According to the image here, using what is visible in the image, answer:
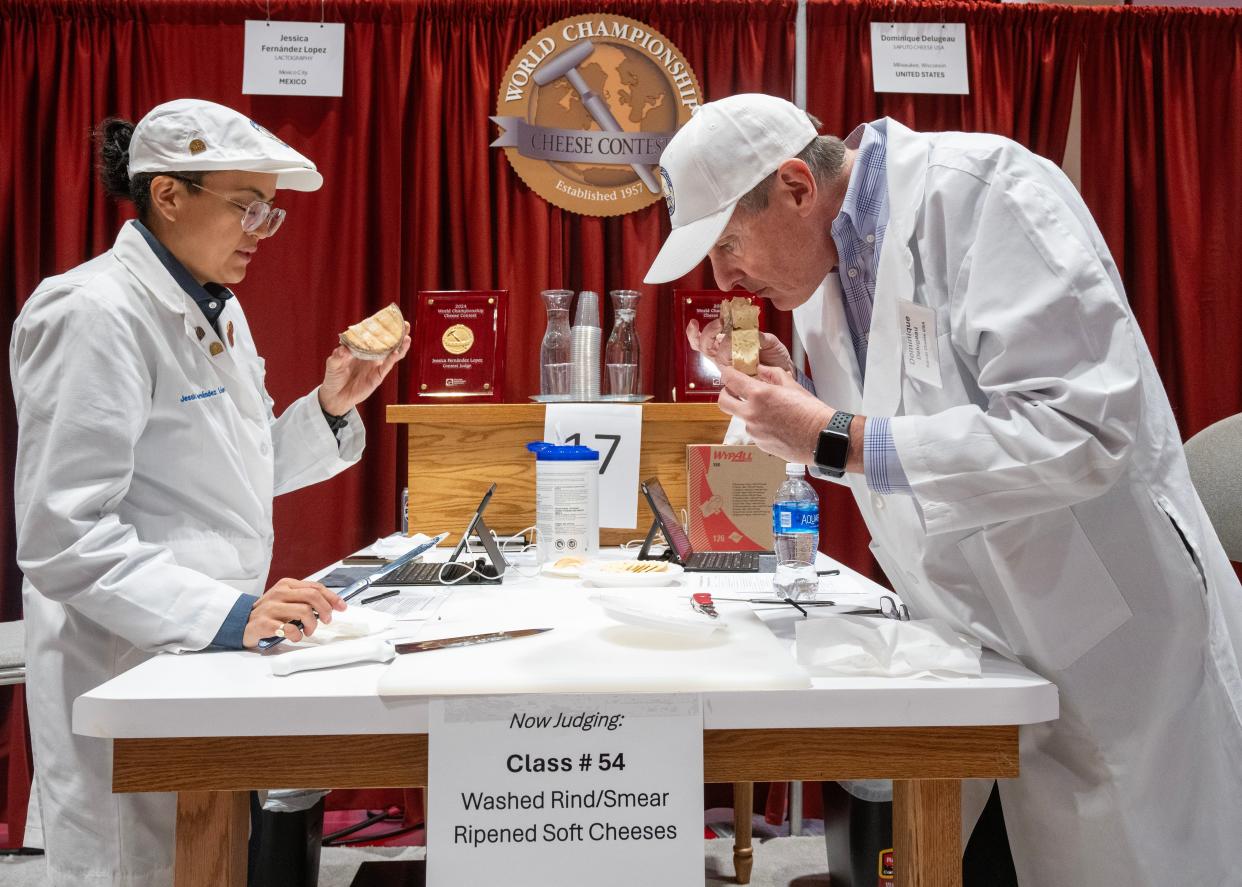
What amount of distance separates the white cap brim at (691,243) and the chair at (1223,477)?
162 cm

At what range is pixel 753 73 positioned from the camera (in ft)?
11.1

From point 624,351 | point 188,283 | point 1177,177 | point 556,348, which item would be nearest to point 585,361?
point 556,348

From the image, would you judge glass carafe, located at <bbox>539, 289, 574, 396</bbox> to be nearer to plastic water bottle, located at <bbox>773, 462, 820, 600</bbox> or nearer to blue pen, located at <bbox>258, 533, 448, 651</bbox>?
blue pen, located at <bbox>258, 533, 448, 651</bbox>

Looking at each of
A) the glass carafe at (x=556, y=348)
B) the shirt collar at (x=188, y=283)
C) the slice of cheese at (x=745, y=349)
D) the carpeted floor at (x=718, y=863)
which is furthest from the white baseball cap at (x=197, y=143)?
the carpeted floor at (x=718, y=863)

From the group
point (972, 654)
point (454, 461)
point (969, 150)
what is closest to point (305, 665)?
point (972, 654)

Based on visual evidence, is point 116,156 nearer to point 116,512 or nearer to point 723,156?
point 116,512

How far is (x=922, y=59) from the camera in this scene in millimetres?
3342

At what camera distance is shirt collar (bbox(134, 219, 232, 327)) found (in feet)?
5.54

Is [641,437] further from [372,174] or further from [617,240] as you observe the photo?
[372,174]

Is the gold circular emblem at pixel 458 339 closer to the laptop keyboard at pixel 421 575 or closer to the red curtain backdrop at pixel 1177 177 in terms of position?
the laptop keyboard at pixel 421 575

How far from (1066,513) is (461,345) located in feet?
6.43

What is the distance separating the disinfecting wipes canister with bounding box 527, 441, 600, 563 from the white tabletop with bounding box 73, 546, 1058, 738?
952mm

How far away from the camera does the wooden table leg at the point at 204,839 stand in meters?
1.07

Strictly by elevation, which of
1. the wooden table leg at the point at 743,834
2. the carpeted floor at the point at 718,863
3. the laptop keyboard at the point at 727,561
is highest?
the laptop keyboard at the point at 727,561
